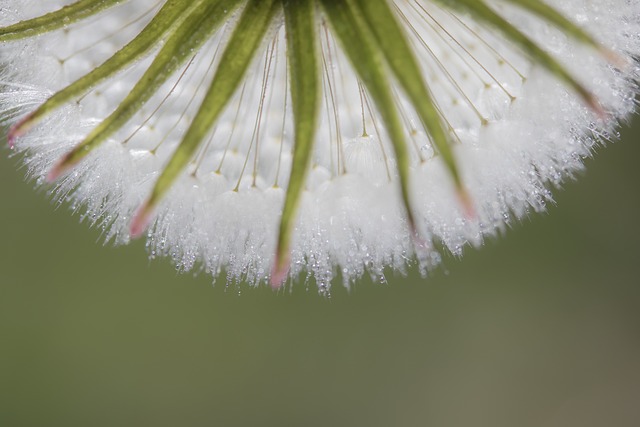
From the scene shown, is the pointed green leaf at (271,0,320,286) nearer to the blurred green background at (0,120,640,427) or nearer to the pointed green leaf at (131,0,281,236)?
the pointed green leaf at (131,0,281,236)

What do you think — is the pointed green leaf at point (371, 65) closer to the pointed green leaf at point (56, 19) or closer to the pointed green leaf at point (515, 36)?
the pointed green leaf at point (515, 36)

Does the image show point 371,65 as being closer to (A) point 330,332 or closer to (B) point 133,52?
(B) point 133,52

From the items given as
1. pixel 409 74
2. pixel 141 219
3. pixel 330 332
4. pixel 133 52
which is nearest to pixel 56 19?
pixel 133 52

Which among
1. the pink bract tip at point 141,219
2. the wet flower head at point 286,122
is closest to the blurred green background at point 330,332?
the wet flower head at point 286,122

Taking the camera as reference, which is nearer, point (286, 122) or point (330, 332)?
point (286, 122)

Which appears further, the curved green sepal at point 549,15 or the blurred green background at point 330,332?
the blurred green background at point 330,332

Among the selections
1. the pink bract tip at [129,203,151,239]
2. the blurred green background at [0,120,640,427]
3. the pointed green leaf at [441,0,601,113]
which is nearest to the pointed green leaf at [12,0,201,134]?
the pink bract tip at [129,203,151,239]

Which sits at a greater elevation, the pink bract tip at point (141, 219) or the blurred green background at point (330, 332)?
the blurred green background at point (330, 332)
